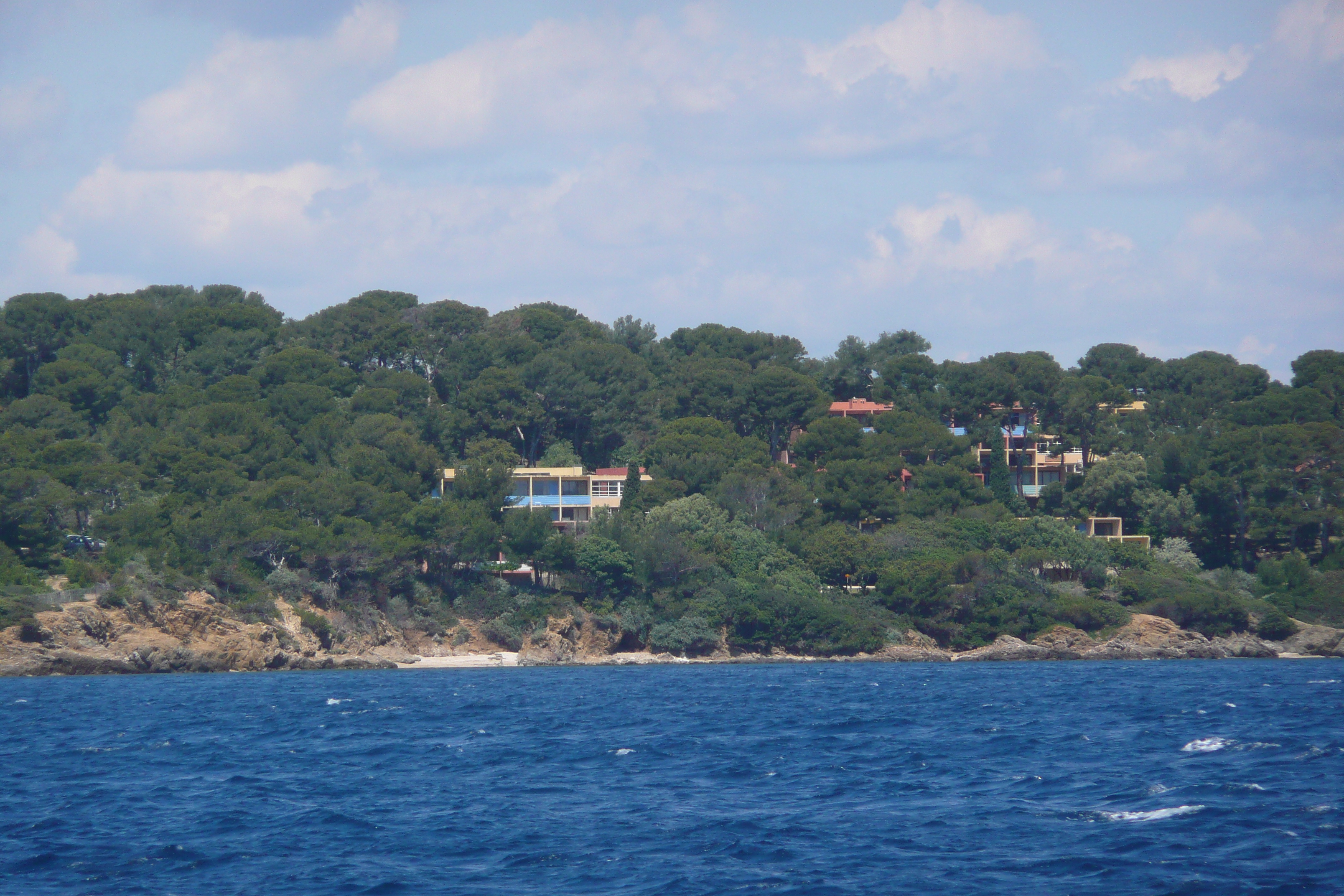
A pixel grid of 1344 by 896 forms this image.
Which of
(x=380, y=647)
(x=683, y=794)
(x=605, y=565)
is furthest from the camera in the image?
(x=605, y=565)

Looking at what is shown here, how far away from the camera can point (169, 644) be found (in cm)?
5641

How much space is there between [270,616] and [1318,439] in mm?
56502

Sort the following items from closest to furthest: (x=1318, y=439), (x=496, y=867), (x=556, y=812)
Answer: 1. (x=496, y=867)
2. (x=556, y=812)
3. (x=1318, y=439)

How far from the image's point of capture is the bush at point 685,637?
6378 centimetres

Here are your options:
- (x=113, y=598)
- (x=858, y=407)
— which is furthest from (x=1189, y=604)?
(x=113, y=598)

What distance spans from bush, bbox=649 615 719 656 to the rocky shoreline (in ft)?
1.38

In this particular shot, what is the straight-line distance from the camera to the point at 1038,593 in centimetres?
6656

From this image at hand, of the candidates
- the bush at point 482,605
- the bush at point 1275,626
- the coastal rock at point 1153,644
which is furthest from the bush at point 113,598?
the bush at point 1275,626

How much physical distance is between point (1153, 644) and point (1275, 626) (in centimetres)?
660

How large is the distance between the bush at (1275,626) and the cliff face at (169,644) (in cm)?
4222

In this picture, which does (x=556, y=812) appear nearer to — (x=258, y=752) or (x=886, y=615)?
(x=258, y=752)

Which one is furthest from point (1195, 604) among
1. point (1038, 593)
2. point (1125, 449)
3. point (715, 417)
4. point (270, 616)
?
point (270, 616)

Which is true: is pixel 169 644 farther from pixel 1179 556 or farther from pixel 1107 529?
pixel 1107 529

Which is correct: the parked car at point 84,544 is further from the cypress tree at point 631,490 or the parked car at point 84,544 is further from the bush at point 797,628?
the bush at point 797,628
